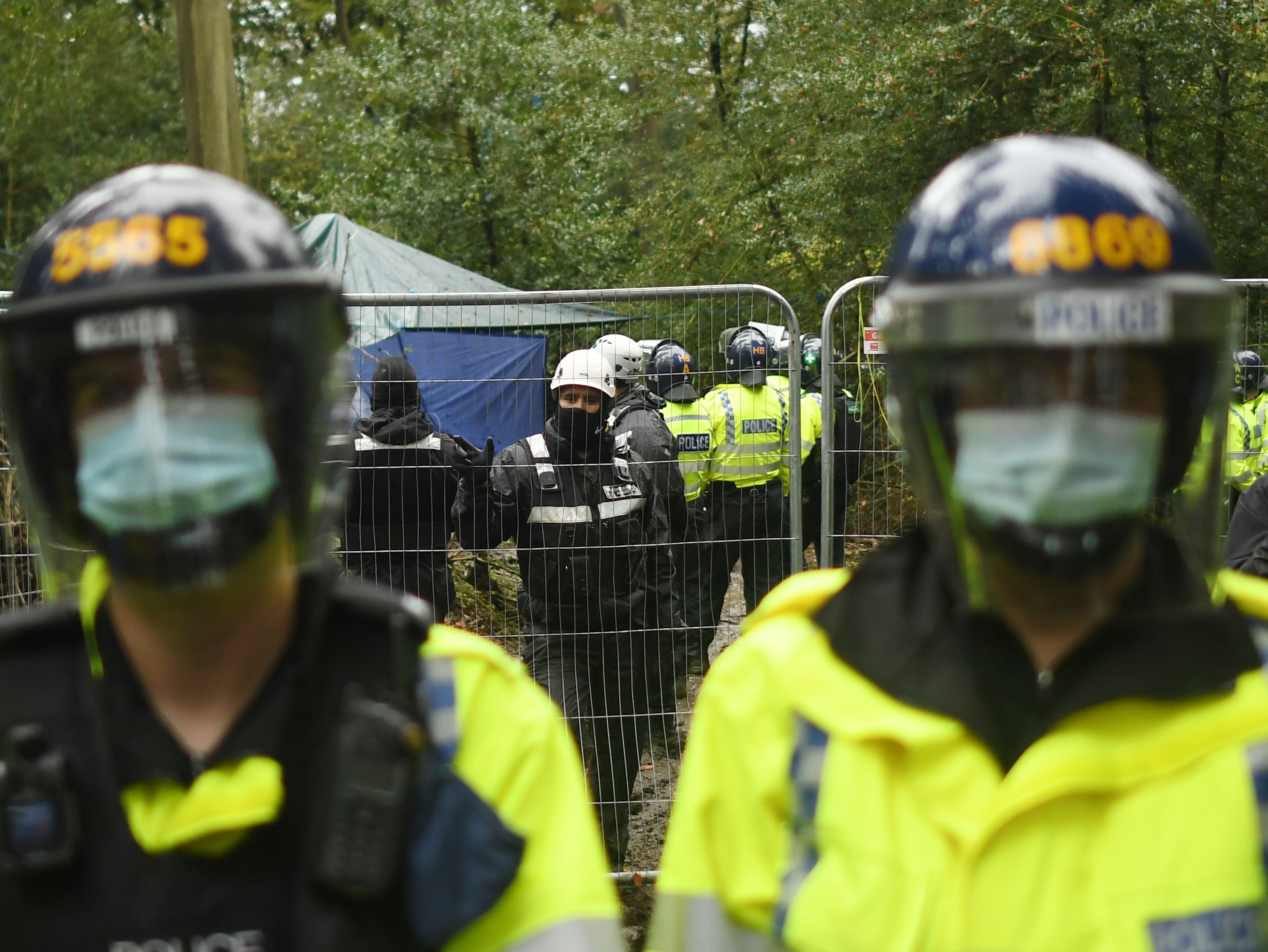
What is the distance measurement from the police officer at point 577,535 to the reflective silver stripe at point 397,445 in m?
0.20

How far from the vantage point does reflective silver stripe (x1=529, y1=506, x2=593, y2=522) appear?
218 inches

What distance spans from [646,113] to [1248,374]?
13.0 meters

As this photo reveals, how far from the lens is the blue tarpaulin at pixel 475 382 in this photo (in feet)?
19.1

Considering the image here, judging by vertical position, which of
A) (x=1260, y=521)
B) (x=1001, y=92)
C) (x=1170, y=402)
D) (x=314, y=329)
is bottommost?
(x=1260, y=521)

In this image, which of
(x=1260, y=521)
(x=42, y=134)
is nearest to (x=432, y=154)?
(x=42, y=134)

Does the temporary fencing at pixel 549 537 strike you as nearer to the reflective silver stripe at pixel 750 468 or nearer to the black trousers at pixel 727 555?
the black trousers at pixel 727 555

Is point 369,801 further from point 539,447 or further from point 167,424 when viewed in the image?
point 539,447

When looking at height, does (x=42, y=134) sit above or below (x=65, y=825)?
above

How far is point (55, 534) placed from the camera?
1.49 m

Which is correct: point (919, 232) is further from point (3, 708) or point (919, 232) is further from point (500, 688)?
point (3, 708)

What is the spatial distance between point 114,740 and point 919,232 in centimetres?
103

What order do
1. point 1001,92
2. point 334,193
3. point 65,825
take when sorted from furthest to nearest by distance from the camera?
point 334,193 → point 1001,92 → point 65,825

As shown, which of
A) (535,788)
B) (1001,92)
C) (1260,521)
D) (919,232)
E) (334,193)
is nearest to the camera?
(535,788)

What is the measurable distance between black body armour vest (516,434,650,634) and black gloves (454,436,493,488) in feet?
0.56
